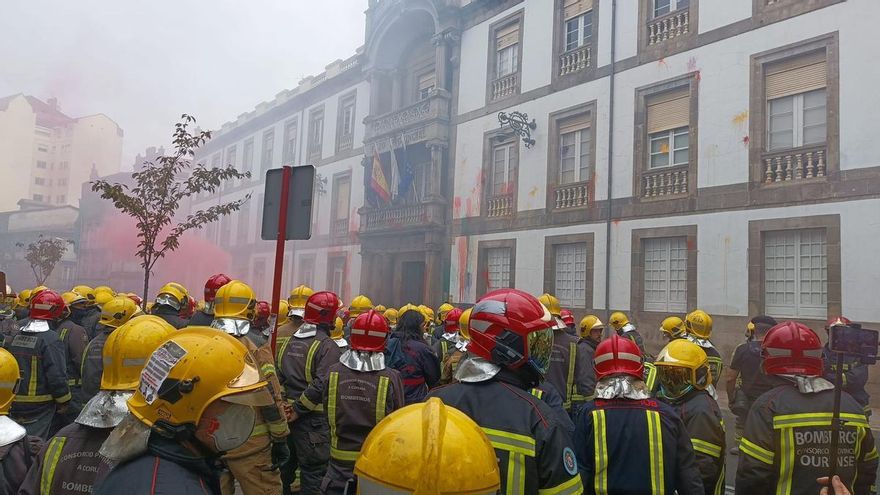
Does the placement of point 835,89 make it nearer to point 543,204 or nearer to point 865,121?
point 865,121

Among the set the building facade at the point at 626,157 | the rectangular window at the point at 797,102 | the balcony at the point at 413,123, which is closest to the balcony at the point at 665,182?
the building facade at the point at 626,157

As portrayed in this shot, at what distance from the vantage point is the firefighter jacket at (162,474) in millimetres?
1728

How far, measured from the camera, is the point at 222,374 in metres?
1.89

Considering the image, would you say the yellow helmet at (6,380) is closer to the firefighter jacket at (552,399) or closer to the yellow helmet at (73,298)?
the firefighter jacket at (552,399)

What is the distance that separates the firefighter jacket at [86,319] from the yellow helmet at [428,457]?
289 inches

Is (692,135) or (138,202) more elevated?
(692,135)

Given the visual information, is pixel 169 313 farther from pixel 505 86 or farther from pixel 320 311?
pixel 505 86

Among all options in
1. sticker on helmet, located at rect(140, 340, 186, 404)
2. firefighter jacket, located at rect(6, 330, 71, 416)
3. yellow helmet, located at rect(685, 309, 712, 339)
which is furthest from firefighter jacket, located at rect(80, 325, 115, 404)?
yellow helmet, located at rect(685, 309, 712, 339)

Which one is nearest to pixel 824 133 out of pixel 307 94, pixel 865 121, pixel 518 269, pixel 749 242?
pixel 865 121

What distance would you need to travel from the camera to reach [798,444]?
336cm

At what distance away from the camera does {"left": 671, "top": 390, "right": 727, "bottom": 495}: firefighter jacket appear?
3.71 meters

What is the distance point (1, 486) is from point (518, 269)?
49.8 ft

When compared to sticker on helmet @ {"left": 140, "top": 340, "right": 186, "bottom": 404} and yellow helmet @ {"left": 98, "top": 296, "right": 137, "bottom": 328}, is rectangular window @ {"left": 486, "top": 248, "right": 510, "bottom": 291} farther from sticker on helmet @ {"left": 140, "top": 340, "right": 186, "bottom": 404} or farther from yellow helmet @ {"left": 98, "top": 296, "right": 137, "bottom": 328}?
sticker on helmet @ {"left": 140, "top": 340, "right": 186, "bottom": 404}

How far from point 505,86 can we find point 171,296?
13.2 metres
